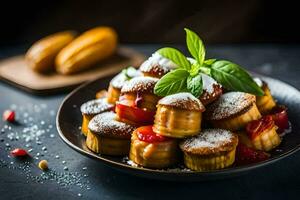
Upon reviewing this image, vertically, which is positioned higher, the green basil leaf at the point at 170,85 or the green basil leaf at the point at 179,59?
the green basil leaf at the point at 179,59

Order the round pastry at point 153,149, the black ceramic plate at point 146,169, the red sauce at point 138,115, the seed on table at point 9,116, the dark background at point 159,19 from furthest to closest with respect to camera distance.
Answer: the dark background at point 159,19
the seed on table at point 9,116
the red sauce at point 138,115
the round pastry at point 153,149
the black ceramic plate at point 146,169

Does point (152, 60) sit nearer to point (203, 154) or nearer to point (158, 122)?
point (158, 122)

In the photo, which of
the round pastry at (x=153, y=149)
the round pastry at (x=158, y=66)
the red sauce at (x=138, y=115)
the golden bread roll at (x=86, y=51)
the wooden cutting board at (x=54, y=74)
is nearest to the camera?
the round pastry at (x=153, y=149)

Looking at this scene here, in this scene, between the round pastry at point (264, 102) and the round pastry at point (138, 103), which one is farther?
the round pastry at point (264, 102)

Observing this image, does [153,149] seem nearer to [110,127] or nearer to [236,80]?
[110,127]

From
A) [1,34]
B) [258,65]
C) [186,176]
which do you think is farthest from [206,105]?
[1,34]

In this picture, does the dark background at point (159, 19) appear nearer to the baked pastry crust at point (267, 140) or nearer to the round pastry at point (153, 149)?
the baked pastry crust at point (267, 140)

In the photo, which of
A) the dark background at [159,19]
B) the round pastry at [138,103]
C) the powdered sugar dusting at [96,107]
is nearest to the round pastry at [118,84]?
the powdered sugar dusting at [96,107]
